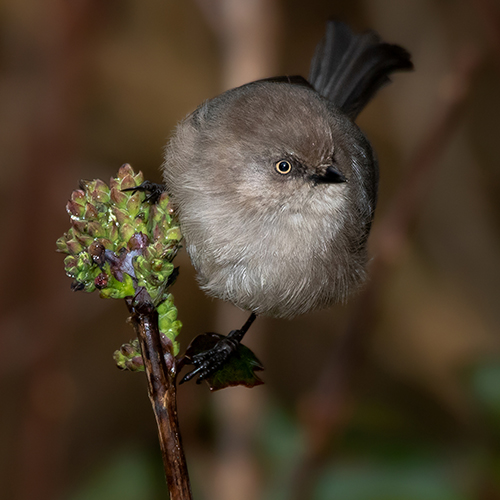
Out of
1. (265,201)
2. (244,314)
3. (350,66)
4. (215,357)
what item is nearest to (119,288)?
(215,357)

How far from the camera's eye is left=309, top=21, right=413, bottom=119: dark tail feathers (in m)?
3.49

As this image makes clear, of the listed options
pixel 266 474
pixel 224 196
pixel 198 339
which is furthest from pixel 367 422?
pixel 198 339

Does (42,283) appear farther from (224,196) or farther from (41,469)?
(224,196)

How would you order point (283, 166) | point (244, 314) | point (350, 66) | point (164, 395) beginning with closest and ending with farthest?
point (164, 395)
point (283, 166)
point (350, 66)
point (244, 314)

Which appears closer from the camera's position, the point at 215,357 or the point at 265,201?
the point at 215,357

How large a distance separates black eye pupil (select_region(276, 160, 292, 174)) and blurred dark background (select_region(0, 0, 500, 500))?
641 mm

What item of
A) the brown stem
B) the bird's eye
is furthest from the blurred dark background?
the brown stem

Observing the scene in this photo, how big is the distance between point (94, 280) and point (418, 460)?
2015 mm

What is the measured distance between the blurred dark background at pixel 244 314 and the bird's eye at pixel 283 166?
25.2 inches

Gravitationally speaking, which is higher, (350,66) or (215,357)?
(350,66)

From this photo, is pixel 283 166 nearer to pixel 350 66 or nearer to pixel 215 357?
pixel 215 357

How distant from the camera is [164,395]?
1.32 meters

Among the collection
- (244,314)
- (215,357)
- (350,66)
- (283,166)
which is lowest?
(244,314)

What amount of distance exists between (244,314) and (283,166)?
1606mm
